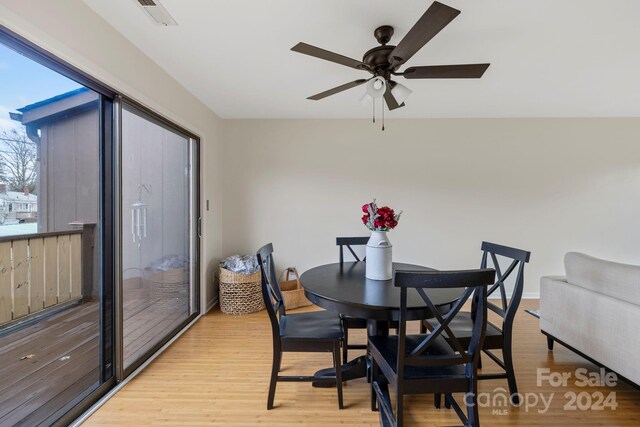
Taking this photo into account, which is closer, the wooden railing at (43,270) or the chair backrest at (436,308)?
the chair backrest at (436,308)

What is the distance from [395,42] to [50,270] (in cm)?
266

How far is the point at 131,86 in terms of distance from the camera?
2.06 m

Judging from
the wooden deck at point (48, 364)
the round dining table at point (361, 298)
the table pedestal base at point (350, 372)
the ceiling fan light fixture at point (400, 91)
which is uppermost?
the ceiling fan light fixture at point (400, 91)

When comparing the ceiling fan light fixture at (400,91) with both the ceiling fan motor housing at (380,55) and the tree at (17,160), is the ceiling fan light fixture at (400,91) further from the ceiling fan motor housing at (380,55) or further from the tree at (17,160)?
the tree at (17,160)

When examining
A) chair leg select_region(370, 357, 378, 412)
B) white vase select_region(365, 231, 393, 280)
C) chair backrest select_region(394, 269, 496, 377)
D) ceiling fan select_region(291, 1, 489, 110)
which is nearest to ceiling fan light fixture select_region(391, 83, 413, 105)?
ceiling fan select_region(291, 1, 489, 110)

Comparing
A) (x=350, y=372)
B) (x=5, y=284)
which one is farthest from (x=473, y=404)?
(x=5, y=284)

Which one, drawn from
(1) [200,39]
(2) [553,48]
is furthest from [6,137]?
(2) [553,48]

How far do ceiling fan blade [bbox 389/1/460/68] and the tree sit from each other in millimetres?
2037

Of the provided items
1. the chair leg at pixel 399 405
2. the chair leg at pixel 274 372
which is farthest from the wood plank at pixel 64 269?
the chair leg at pixel 399 405

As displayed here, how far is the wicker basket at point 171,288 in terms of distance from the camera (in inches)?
104

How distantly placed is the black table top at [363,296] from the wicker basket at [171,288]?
60.7 inches

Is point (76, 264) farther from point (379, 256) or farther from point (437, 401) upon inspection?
point (437, 401)

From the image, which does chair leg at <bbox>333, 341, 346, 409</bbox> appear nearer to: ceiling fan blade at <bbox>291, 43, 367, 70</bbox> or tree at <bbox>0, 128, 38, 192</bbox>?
ceiling fan blade at <bbox>291, 43, 367, 70</bbox>

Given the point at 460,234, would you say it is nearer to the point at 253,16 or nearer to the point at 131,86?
the point at 253,16
